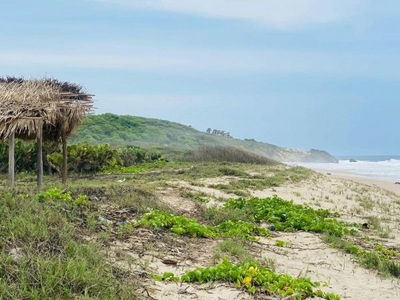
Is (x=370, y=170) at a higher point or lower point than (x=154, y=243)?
higher

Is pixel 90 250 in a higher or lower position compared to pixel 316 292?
higher

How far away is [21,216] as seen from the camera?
16.7 ft

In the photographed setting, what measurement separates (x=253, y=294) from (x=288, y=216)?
456 centimetres

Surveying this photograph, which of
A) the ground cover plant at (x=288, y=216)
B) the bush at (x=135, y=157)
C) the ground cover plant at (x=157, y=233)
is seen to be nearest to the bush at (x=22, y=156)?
the bush at (x=135, y=157)

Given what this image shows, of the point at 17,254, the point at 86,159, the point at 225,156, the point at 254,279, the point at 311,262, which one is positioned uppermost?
the point at 225,156

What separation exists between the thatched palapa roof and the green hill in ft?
96.8

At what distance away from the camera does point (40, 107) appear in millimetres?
10930

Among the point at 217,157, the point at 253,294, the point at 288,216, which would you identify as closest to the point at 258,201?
the point at 288,216

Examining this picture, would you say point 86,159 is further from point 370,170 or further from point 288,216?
point 370,170

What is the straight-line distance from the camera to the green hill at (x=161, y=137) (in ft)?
157

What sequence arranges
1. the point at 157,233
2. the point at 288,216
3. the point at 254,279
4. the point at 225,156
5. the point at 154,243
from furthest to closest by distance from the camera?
the point at 225,156, the point at 288,216, the point at 157,233, the point at 154,243, the point at 254,279

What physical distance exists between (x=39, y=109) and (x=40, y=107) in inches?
2.1

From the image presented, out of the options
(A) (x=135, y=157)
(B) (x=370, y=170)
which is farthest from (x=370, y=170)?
(A) (x=135, y=157)

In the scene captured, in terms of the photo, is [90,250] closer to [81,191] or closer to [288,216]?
[81,191]
